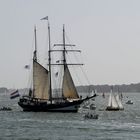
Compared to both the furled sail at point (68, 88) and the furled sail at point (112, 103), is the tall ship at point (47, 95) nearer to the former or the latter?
the furled sail at point (68, 88)

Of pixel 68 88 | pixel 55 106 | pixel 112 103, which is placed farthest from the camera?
pixel 112 103

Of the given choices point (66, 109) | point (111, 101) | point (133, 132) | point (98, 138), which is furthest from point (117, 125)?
point (111, 101)

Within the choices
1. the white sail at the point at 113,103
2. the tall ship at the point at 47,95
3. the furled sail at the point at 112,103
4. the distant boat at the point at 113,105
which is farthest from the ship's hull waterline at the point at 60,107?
the furled sail at the point at 112,103

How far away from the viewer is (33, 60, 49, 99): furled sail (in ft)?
390

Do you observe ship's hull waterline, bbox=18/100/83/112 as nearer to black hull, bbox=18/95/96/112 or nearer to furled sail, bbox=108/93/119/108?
black hull, bbox=18/95/96/112

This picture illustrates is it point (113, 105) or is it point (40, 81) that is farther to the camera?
point (113, 105)

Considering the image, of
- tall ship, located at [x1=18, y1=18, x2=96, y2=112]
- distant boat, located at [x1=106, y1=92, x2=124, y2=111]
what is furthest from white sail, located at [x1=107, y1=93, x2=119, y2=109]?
tall ship, located at [x1=18, y1=18, x2=96, y2=112]

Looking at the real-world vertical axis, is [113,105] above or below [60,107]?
above

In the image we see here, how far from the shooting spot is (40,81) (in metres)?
119

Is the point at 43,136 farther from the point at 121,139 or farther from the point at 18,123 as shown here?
the point at 18,123

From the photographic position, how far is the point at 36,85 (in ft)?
390

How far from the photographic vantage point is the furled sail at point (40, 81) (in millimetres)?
118750

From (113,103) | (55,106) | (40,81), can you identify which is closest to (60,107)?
(55,106)

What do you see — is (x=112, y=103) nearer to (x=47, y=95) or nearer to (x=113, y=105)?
(x=113, y=105)
